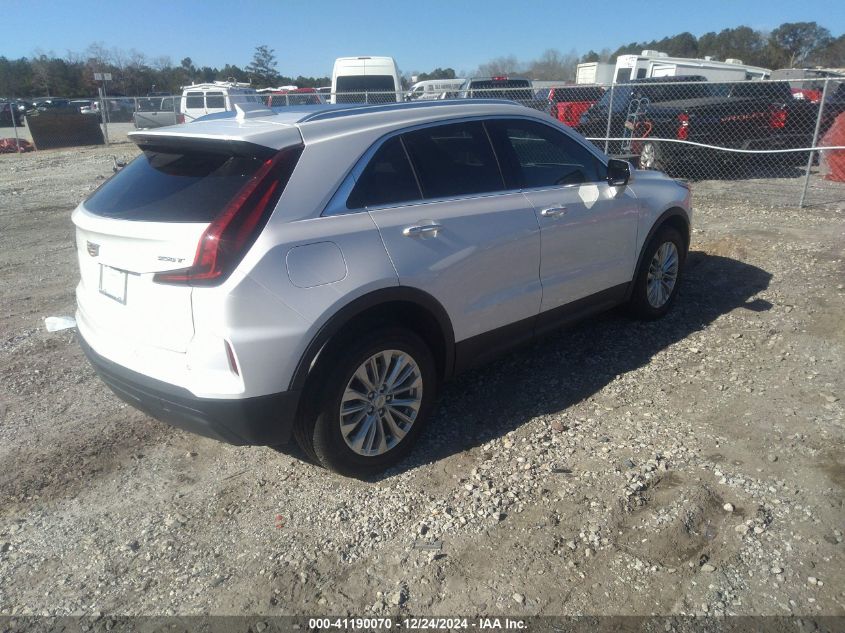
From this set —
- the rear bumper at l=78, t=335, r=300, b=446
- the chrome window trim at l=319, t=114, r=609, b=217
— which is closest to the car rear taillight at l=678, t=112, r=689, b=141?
the chrome window trim at l=319, t=114, r=609, b=217

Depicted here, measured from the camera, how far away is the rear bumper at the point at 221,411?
2.91m

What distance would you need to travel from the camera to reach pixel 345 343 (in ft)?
10.5

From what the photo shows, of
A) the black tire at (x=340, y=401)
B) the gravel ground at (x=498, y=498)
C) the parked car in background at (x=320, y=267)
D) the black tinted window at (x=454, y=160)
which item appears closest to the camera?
the gravel ground at (x=498, y=498)

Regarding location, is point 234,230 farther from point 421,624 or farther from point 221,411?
point 421,624

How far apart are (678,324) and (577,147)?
1.86 m

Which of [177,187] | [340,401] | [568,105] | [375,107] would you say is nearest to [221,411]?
[340,401]

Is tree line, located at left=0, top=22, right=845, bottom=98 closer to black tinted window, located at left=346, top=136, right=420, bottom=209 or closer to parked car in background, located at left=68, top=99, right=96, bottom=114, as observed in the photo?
parked car in background, located at left=68, top=99, right=96, bottom=114

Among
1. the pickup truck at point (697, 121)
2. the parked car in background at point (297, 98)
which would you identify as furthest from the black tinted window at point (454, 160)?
the parked car in background at point (297, 98)

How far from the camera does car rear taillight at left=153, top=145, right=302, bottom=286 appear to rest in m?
2.79

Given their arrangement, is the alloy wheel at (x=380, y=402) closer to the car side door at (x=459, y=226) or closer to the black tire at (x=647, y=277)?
the car side door at (x=459, y=226)

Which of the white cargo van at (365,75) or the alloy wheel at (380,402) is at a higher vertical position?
the white cargo van at (365,75)

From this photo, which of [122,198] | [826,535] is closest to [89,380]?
[122,198]

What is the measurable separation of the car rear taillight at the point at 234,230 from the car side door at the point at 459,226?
0.42 m

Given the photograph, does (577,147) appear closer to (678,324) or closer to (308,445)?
(678,324)
